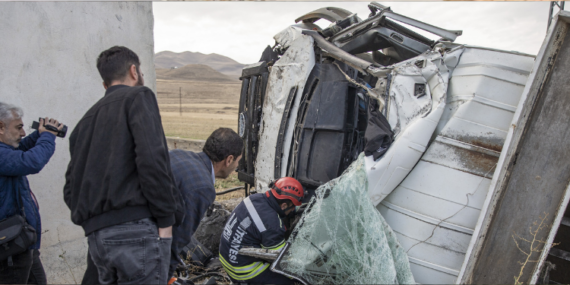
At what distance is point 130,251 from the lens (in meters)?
1.76

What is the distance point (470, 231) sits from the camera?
2529mm

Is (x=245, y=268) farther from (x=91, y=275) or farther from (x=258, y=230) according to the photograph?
(x=91, y=275)

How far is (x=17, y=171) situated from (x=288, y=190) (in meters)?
1.83

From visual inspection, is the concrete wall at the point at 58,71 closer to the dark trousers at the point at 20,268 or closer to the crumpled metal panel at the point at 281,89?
the dark trousers at the point at 20,268

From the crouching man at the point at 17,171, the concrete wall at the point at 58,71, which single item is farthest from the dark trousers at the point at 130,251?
the concrete wall at the point at 58,71

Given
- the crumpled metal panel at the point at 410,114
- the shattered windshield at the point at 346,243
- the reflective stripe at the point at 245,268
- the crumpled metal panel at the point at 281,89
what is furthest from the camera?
the crumpled metal panel at the point at 281,89

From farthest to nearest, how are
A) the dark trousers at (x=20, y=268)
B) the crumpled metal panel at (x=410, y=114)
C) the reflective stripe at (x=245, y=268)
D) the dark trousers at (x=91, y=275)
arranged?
the reflective stripe at (x=245, y=268) < the crumpled metal panel at (x=410, y=114) < the dark trousers at (x=20, y=268) < the dark trousers at (x=91, y=275)

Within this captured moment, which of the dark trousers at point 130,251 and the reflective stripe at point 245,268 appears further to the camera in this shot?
the reflective stripe at point 245,268

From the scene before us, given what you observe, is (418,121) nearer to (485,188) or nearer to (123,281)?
(485,188)

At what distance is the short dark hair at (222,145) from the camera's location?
7.41 ft

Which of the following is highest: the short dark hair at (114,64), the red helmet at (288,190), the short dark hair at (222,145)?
the short dark hair at (114,64)

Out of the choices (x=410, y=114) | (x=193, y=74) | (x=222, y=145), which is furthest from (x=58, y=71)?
(x=193, y=74)

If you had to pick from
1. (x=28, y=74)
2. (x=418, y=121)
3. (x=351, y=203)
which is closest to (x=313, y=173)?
(x=351, y=203)

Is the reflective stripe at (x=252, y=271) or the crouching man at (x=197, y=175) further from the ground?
the crouching man at (x=197, y=175)
